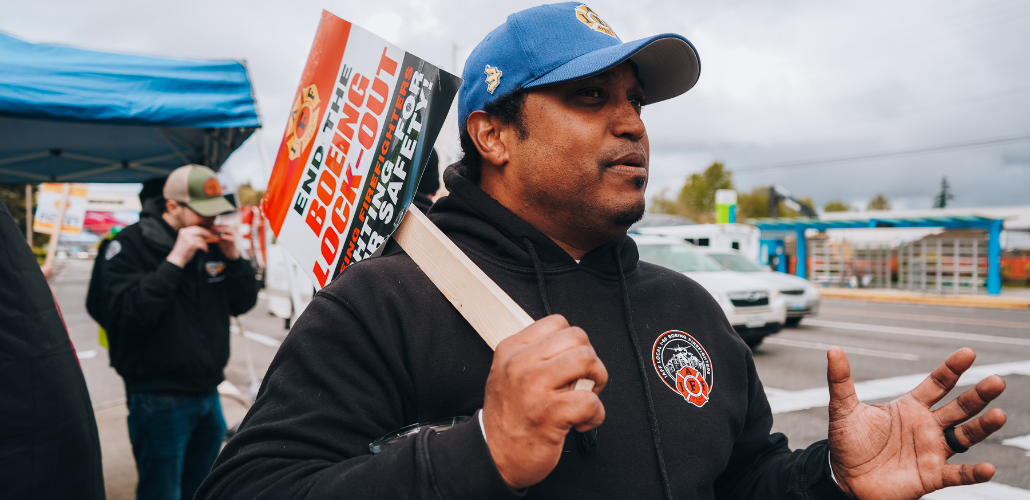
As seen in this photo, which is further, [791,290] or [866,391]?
[791,290]

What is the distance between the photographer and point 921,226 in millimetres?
24344

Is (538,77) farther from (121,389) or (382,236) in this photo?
(121,389)

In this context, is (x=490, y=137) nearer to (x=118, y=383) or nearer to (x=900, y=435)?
(x=900, y=435)

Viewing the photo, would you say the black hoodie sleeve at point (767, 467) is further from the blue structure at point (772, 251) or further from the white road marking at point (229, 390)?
the blue structure at point (772, 251)

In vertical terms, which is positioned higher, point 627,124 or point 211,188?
point 627,124

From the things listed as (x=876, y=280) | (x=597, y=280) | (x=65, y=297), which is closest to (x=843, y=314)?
(x=876, y=280)

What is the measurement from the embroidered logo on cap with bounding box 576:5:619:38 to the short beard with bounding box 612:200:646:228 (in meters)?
0.43

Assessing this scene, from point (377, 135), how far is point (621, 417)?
81cm

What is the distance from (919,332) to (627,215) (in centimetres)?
1347

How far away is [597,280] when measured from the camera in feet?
4.74

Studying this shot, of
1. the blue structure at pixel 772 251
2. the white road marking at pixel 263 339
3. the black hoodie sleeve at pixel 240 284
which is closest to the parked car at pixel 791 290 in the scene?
the white road marking at pixel 263 339

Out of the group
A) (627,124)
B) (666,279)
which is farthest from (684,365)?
(627,124)

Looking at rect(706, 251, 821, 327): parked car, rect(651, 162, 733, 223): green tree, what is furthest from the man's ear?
rect(651, 162, 733, 223): green tree

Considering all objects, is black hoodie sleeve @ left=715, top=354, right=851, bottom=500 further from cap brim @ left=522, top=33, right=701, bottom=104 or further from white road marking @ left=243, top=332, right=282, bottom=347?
white road marking @ left=243, top=332, right=282, bottom=347
